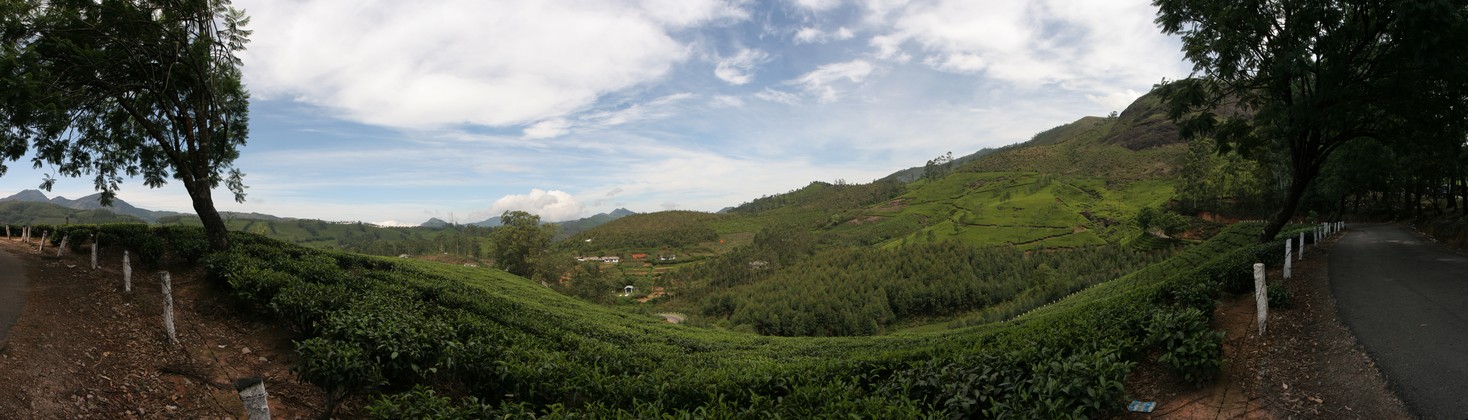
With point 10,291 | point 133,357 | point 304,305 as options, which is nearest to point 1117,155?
point 304,305

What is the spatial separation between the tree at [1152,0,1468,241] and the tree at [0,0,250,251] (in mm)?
22501

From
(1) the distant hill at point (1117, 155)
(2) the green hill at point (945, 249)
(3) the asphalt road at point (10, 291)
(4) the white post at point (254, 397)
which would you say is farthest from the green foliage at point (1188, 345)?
(1) the distant hill at point (1117, 155)

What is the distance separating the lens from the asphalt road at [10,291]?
6.88 m

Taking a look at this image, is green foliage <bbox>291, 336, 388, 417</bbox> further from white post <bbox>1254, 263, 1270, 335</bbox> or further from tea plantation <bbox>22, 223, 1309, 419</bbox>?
white post <bbox>1254, 263, 1270, 335</bbox>

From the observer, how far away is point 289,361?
22.3 feet

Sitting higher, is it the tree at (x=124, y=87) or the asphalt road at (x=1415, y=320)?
the tree at (x=124, y=87)

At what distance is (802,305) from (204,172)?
49340 mm

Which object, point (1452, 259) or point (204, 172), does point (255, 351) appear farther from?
point (1452, 259)

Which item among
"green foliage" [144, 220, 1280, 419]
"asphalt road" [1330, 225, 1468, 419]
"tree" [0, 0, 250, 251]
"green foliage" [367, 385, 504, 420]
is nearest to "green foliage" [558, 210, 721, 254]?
"tree" [0, 0, 250, 251]

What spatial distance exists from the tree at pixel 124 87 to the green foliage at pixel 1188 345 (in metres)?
16.4

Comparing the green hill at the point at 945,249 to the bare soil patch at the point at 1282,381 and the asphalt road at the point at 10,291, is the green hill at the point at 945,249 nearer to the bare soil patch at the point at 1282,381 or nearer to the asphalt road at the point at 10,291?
the bare soil patch at the point at 1282,381

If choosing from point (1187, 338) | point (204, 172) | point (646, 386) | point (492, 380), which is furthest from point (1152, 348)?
point (204, 172)

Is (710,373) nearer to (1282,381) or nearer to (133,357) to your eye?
(1282,381)

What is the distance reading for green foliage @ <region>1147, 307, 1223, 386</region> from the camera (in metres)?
5.15
